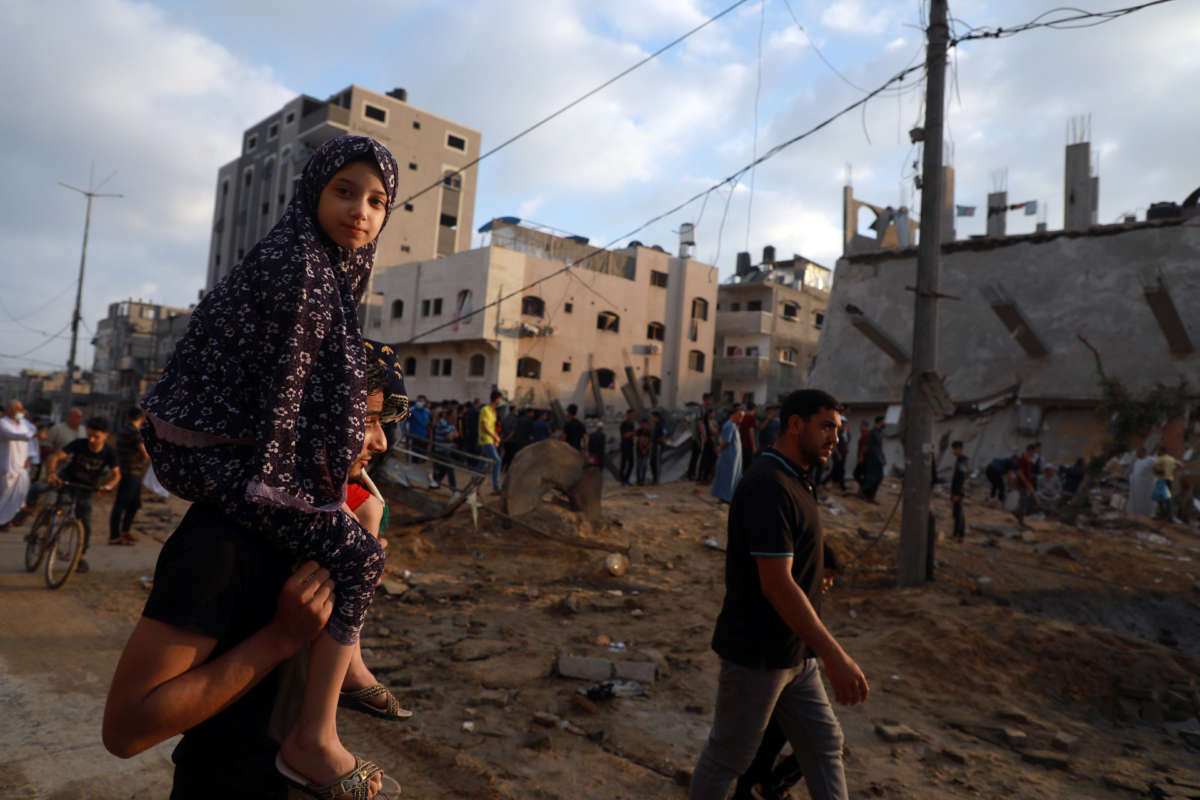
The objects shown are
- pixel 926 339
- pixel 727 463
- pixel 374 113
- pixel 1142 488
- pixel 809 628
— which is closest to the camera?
pixel 809 628

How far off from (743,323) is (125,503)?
34344mm

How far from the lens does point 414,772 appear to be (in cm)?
358

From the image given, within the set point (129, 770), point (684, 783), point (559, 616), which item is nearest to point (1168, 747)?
point (684, 783)

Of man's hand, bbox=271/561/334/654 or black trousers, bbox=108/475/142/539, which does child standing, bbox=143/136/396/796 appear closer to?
man's hand, bbox=271/561/334/654

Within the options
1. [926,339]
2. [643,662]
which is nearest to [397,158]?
[926,339]

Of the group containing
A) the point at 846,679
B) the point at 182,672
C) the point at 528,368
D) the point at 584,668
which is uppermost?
the point at 528,368

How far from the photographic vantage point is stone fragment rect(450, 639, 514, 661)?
225 inches

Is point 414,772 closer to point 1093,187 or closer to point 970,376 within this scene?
point 970,376

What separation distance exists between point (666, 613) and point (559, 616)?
114 cm

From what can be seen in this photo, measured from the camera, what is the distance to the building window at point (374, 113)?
4131 cm

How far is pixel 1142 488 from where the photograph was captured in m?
16.6

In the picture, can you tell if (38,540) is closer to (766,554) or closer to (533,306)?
(766,554)

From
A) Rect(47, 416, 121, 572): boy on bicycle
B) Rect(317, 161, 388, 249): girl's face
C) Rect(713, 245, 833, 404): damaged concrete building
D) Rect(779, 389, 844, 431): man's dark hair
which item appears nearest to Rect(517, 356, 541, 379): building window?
Rect(713, 245, 833, 404): damaged concrete building

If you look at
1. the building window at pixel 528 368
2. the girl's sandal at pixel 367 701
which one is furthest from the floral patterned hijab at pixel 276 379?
the building window at pixel 528 368
